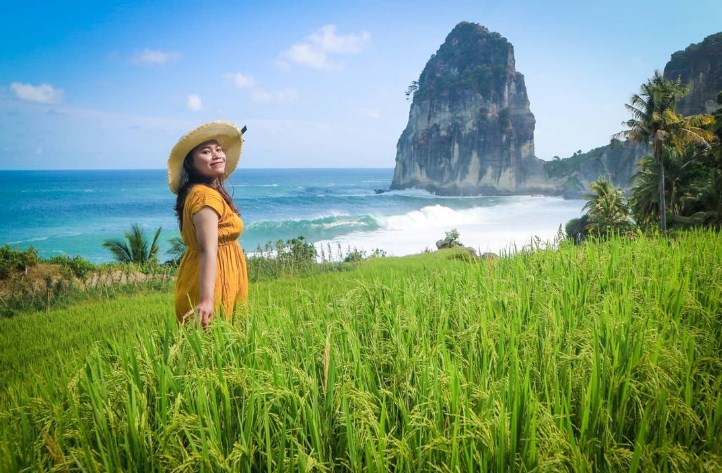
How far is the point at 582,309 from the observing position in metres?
2.80

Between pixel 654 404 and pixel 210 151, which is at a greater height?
pixel 210 151

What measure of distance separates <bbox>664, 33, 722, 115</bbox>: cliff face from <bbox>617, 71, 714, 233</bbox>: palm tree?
4193 cm

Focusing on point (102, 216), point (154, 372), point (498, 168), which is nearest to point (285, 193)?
point (102, 216)

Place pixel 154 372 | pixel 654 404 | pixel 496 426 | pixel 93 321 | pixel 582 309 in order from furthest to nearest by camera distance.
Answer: pixel 93 321, pixel 582 309, pixel 154 372, pixel 654 404, pixel 496 426

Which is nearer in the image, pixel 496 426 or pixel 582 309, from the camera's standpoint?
pixel 496 426

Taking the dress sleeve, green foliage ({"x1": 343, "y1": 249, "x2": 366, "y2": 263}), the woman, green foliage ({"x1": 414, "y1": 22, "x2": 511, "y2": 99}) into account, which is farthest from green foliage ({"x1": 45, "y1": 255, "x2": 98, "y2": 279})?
green foliage ({"x1": 414, "y1": 22, "x2": 511, "y2": 99})

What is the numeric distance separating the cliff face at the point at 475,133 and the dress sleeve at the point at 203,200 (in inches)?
3368

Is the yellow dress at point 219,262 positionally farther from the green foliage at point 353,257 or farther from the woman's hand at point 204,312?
the green foliage at point 353,257

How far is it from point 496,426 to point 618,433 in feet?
2.00

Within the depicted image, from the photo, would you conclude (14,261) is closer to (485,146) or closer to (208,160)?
(208,160)

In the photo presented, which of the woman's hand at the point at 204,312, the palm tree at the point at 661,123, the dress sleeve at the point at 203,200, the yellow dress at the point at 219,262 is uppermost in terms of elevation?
the palm tree at the point at 661,123

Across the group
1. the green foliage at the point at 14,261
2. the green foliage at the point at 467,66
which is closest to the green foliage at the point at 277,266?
the green foliage at the point at 14,261

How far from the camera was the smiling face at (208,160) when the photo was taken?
317 centimetres

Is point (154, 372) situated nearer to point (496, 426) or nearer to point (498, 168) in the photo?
point (496, 426)
